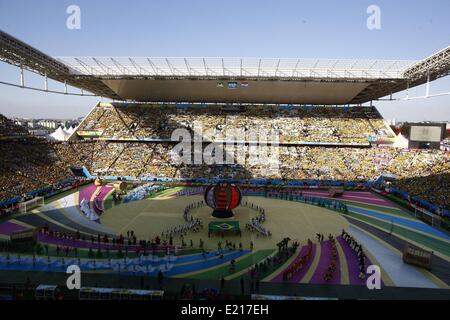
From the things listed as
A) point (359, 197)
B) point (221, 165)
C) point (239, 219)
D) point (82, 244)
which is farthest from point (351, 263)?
point (221, 165)

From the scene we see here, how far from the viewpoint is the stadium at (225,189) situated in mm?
16172

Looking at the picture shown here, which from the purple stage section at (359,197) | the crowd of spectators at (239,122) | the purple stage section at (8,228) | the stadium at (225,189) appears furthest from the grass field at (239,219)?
the crowd of spectators at (239,122)

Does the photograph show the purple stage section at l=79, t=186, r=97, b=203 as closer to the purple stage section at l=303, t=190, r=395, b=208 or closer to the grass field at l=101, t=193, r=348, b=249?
the grass field at l=101, t=193, r=348, b=249

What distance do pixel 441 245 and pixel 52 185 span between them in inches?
1564

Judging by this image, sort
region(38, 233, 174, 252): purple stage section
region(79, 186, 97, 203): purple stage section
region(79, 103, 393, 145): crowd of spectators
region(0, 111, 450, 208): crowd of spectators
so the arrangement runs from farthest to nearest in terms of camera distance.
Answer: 1. region(79, 103, 393, 145): crowd of spectators
2. region(0, 111, 450, 208): crowd of spectators
3. region(79, 186, 97, 203): purple stage section
4. region(38, 233, 174, 252): purple stage section

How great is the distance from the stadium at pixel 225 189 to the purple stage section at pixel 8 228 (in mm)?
223

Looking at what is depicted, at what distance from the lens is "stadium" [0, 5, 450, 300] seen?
1617cm

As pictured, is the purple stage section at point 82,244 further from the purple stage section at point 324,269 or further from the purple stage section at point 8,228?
the purple stage section at point 324,269

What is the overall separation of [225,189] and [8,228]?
57.7 ft

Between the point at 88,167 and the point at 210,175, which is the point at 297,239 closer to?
the point at 210,175

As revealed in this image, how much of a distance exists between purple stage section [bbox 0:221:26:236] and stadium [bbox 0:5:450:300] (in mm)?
223

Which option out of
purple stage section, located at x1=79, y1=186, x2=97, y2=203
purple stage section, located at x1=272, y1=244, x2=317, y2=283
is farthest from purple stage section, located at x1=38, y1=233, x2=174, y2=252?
purple stage section, located at x1=79, y1=186, x2=97, y2=203

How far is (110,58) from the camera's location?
40750mm
